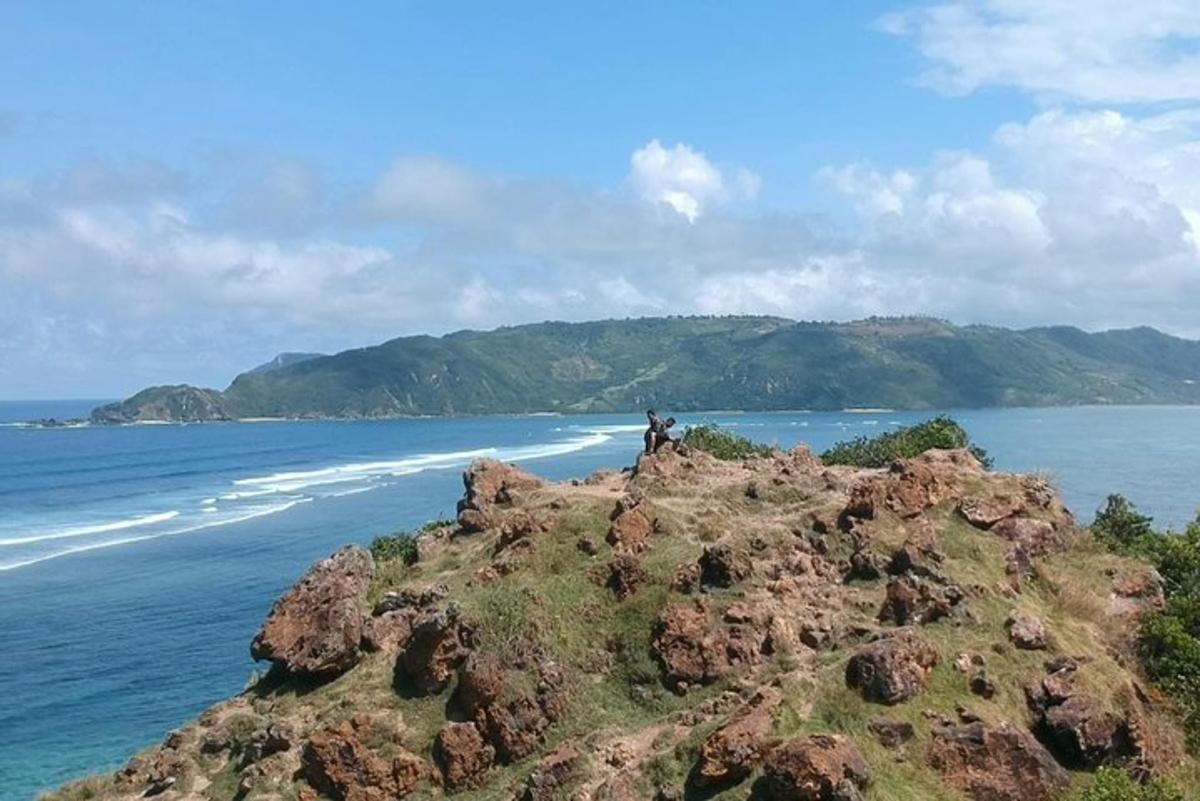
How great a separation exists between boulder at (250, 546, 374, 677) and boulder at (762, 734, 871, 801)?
12.6 meters

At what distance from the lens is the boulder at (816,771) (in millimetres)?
20078

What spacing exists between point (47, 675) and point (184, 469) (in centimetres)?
11421

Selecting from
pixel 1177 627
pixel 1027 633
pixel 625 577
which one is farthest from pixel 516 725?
pixel 1177 627

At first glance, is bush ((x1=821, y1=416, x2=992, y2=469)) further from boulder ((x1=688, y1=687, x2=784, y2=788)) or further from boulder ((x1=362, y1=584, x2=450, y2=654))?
boulder ((x1=688, y1=687, x2=784, y2=788))

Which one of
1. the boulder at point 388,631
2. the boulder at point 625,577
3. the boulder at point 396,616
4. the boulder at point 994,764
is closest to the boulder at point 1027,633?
the boulder at point 994,764

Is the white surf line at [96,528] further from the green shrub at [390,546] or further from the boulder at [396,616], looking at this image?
the boulder at [396,616]

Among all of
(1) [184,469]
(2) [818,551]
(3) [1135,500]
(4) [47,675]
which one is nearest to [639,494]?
(2) [818,551]

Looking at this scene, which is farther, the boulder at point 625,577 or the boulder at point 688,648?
the boulder at point 625,577

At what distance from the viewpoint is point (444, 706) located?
26422 millimetres

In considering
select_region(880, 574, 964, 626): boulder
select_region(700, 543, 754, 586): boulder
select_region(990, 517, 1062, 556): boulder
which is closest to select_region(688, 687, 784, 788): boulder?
select_region(880, 574, 964, 626): boulder

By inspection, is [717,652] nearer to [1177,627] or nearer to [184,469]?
[1177,627]

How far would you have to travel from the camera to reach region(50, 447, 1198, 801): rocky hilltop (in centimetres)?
2262

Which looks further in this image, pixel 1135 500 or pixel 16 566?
pixel 1135 500

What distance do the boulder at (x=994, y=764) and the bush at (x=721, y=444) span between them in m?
29.5
